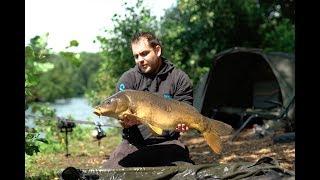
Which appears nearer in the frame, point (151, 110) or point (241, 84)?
point (151, 110)

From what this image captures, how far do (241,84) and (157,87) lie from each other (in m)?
6.77

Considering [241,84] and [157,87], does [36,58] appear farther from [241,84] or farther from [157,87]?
[241,84]

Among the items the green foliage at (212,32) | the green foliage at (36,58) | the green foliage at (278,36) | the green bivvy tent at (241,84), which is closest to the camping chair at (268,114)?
the green bivvy tent at (241,84)

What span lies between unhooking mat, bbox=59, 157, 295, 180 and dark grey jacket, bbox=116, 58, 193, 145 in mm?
361

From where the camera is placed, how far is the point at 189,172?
3.01 metres

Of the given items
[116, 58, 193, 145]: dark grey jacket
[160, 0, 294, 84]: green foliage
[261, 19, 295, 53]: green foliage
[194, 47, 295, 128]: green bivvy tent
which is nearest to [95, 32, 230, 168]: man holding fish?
[116, 58, 193, 145]: dark grey jacket

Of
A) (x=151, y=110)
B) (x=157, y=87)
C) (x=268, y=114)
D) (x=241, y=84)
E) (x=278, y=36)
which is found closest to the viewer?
(x=151, y=110)

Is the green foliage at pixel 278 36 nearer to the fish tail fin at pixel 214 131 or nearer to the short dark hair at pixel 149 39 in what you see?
the short dark hair at pixel 149 39

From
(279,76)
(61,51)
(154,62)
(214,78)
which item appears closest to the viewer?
(61,51)

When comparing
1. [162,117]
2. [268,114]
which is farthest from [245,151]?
[162,117]
